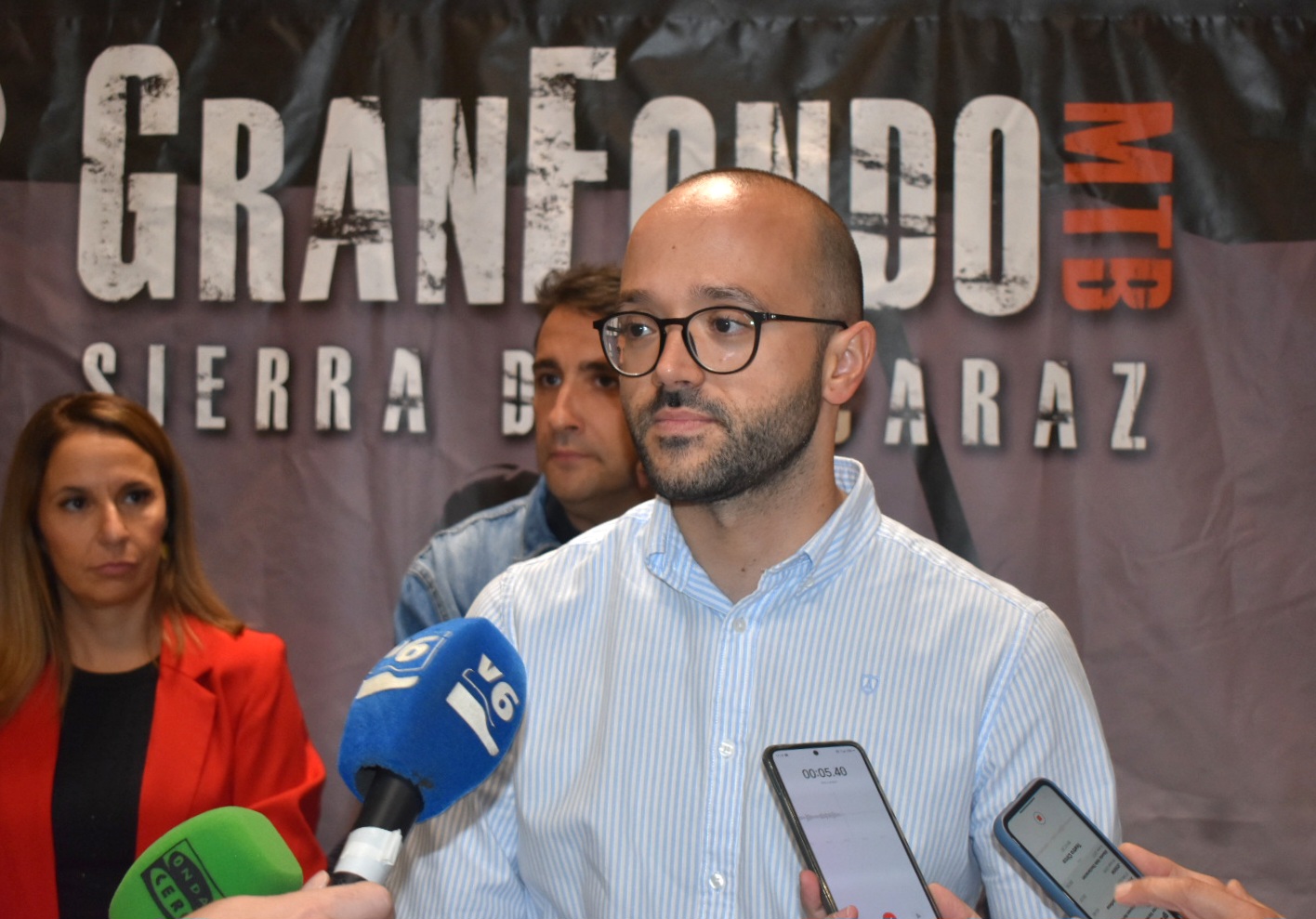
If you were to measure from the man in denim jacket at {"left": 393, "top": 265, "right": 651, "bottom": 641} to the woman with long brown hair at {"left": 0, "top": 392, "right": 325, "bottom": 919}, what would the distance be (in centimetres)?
44

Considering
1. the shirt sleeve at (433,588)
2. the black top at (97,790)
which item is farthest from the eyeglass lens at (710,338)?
the black top at (97,790)

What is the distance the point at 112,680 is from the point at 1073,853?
2.29m

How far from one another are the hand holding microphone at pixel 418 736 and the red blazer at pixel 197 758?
162 centimetres

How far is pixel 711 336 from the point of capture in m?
1.69

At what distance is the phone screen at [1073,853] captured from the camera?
123cm

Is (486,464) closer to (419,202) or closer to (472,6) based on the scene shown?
(419,202)

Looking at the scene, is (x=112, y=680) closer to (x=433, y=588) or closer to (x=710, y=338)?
(x=433, y=588)

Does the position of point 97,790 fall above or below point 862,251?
below

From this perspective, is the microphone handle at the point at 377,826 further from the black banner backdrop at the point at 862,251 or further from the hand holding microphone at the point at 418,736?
the black banner backdrop at the point at 862,251

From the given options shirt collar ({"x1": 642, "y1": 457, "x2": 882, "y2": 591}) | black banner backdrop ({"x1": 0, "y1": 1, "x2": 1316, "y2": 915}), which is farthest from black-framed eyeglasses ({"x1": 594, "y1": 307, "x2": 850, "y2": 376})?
black banner backdrop ({"x1": 0, "y1": 1, "x2": 1316, "y2": 915})

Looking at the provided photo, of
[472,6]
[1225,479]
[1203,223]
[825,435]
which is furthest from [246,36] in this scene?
[1225,479]

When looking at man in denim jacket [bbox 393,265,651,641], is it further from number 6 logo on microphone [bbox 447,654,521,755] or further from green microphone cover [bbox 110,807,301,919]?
green microphone cover [bbox 110,807,301,919]

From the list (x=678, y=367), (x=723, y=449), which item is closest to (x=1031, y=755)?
(x=723, y=449)

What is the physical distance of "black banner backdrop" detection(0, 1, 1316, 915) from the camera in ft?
10.0
